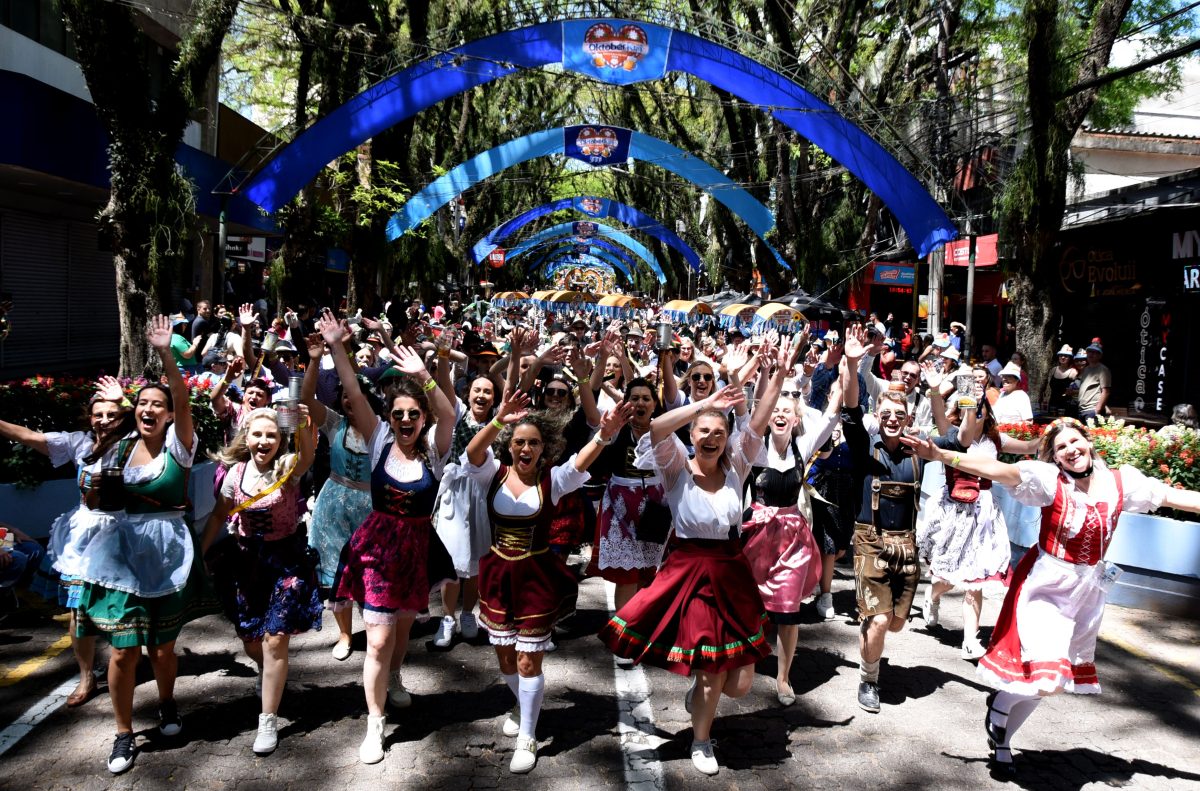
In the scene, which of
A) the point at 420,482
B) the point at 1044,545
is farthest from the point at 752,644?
the point at 420,482

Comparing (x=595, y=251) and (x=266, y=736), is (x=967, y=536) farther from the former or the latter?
(x=595, y=251)

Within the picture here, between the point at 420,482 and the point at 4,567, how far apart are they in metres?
2.52

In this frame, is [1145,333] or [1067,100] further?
[1145,333]

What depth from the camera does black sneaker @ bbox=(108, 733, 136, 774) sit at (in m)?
4.37

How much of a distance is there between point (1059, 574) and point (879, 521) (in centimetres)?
128

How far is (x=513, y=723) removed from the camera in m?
4.99

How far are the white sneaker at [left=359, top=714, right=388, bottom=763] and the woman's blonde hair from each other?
Answer: 135 cm

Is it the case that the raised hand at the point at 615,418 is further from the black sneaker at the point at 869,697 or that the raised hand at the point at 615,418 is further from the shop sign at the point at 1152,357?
the shop sign at the point at 1152,357

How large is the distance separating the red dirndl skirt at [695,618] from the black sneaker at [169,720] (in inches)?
87.7

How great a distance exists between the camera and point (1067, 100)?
12.3 meters

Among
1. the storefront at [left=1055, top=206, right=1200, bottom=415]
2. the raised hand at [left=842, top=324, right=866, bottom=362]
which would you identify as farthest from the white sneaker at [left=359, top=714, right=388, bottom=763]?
the storefront at [left=1055, top=206, right=1200, bottom=415]

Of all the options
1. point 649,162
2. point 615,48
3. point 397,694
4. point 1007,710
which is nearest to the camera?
point 1007,710

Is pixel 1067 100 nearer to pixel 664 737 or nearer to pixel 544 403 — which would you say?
pixel 544 403

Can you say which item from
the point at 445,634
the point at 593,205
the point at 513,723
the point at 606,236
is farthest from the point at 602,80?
the point at 606,236
